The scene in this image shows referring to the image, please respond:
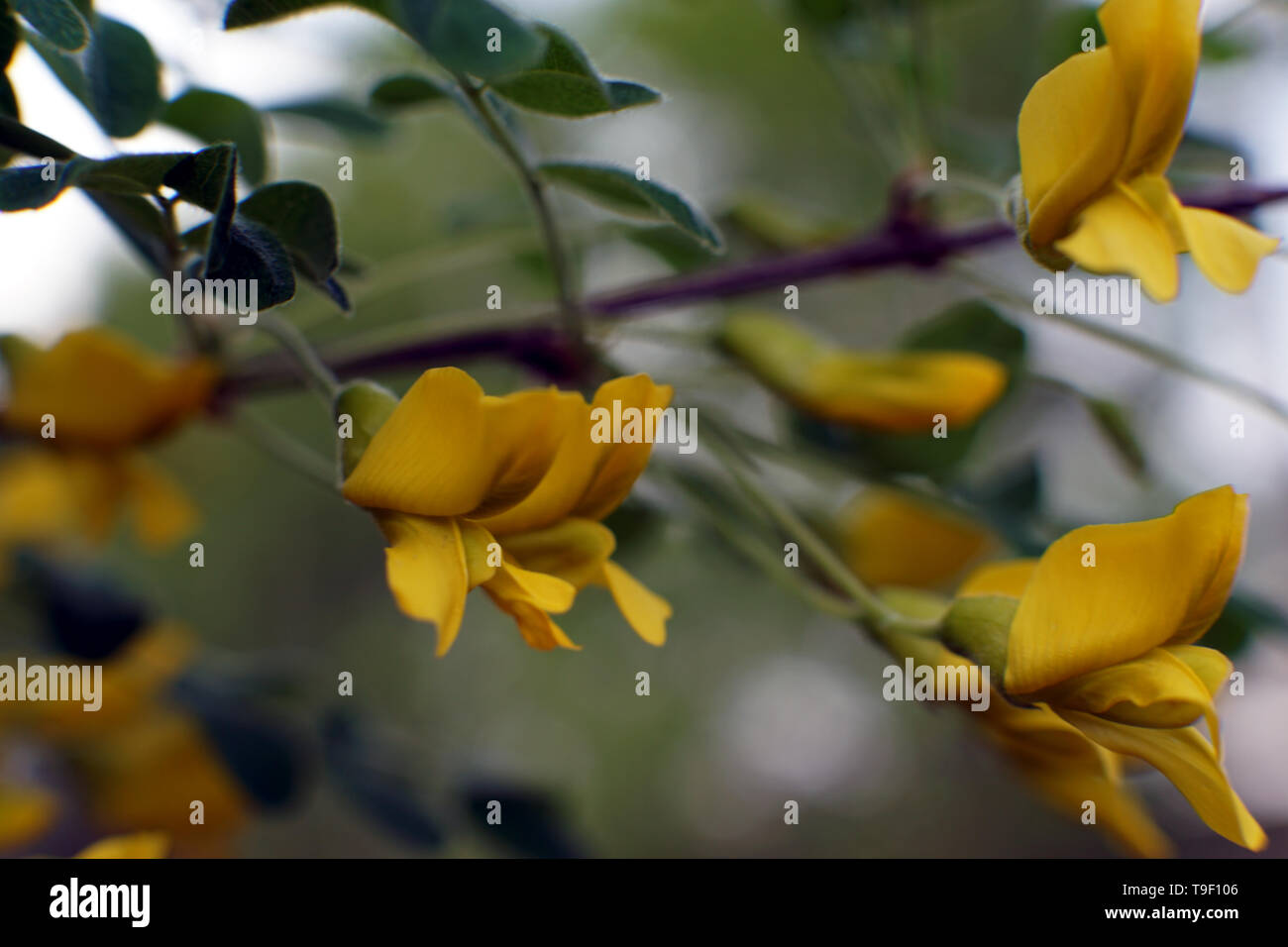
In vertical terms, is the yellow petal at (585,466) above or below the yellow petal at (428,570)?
above

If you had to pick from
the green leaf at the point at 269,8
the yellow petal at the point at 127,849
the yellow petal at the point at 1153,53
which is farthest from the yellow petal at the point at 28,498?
the yellow petal at the point at 1153,53

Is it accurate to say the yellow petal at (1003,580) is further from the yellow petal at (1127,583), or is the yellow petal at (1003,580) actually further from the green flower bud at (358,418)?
the green flower bud at (358,418)

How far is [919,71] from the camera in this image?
2.42 feet

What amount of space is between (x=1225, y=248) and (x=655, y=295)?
361mm

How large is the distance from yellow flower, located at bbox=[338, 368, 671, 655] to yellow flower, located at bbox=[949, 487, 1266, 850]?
6.0 inches

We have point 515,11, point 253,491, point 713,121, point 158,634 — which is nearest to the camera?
point 515,11

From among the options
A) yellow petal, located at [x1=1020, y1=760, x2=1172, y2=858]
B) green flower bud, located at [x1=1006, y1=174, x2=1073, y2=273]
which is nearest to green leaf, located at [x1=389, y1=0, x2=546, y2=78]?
green flower bud, located at [x1=1006, y1=174, x2=1073, y2=273]

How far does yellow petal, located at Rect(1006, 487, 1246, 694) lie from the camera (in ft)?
1.17

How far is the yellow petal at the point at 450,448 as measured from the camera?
1.13 feet

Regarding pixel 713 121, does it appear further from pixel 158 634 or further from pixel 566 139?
pixel 158 634

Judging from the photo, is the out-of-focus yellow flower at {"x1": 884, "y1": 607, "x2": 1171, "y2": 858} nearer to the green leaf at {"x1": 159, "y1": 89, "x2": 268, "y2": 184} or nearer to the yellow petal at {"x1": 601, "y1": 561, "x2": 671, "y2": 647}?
the yellow petal at {"x1": 601, "y1": 561, "x2": 671, "y2": 647}
